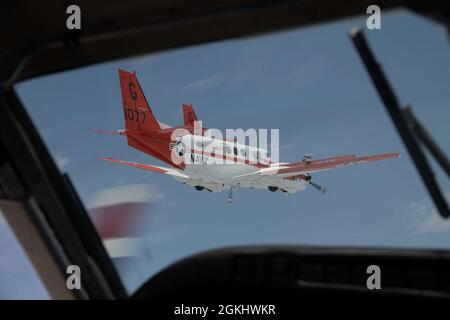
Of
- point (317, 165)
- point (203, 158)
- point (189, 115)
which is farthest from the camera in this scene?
point (203, 158)

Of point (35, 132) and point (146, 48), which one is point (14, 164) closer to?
point (35, 132)

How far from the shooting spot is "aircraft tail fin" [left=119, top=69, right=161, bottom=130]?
278cm

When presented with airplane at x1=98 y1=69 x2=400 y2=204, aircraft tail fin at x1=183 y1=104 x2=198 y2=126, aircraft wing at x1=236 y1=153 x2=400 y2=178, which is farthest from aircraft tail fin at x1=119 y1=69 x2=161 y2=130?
aircraft wing at x1=236 y1=153 x2=400 y2=178

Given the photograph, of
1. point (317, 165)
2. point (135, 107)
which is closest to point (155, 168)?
point (135, 107)

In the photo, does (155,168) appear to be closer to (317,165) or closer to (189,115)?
(189,115)

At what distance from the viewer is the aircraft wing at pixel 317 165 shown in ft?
9.19

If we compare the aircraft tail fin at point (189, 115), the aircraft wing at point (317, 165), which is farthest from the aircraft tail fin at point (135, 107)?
the aircraft wing at point (317, 165)

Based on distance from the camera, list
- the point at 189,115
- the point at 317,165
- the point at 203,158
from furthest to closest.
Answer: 1. the point at 203,158
2. the point at 317,165
3. the point at 189,115

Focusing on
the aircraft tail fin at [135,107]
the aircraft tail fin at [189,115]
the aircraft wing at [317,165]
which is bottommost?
the aircraft wing at [317,165]

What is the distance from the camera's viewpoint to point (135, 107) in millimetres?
3139

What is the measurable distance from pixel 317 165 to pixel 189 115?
826mm

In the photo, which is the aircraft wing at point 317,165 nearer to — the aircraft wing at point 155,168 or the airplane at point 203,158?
the airplane at point 203,158

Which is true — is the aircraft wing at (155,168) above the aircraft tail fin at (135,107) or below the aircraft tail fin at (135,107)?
below
